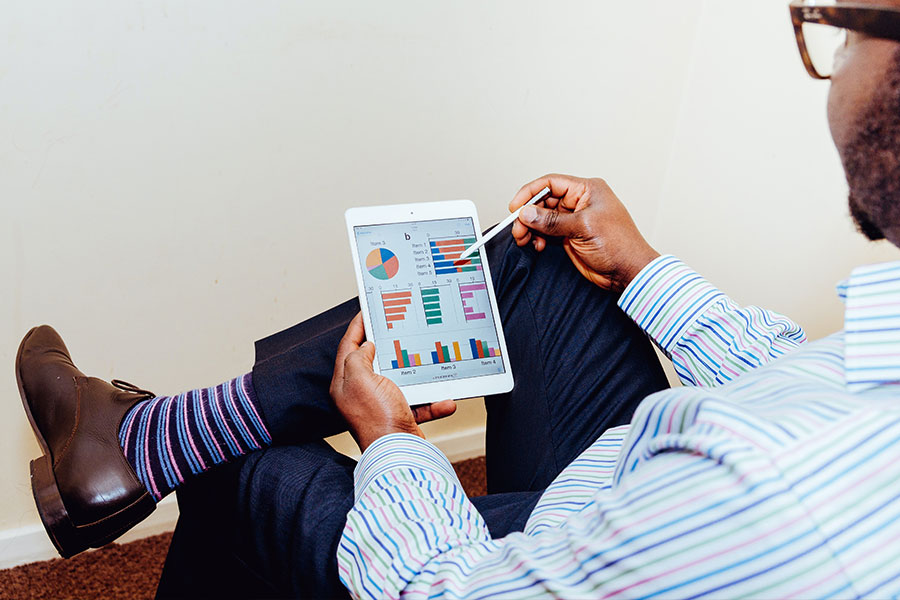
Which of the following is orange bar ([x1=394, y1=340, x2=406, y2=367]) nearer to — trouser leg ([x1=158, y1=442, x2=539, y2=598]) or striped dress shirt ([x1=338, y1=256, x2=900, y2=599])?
trouser leg ([x1=158, y1=442, x2=539, y2=598])

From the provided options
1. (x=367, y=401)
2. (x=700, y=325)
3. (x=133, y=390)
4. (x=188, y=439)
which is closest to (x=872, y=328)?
(x=700, y=325)

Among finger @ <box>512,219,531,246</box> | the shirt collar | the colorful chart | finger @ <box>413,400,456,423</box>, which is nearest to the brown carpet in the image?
finger @ <box>413,400,456,423</box>

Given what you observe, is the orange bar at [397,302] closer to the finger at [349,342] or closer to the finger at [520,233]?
the finger at [349,342]

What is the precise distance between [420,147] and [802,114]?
2.00ft

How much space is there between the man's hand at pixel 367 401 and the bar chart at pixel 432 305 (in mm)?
107

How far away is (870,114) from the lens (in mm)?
508

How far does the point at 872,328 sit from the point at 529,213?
1.53 ft

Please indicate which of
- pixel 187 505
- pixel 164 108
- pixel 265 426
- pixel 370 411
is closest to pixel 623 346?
pixel 370 411

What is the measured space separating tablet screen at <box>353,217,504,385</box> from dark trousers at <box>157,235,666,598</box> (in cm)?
4

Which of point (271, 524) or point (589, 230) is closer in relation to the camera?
point (271, 524)

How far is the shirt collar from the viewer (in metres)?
0.46

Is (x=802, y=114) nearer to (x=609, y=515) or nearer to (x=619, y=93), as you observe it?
(x=619, y=93)

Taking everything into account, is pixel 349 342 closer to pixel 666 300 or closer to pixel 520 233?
pixel 520 233

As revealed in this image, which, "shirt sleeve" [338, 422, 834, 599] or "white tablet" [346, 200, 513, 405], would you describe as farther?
"white tablet" [346, 200, 513, 405]
